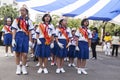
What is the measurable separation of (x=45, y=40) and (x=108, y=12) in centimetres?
305

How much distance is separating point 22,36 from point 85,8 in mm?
3938

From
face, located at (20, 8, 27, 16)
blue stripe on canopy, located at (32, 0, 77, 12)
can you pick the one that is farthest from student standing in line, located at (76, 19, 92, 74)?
blue stripe on canopy, located at (32, 0, 77, 12)

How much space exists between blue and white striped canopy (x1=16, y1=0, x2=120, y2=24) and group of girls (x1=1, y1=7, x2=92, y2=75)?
1870mm

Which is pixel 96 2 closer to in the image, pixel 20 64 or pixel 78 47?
pixel 78 47

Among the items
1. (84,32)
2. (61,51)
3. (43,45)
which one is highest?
(84,32)

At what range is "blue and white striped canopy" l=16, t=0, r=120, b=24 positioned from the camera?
1185 centimetres

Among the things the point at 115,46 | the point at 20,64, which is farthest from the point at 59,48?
the point at 115,46

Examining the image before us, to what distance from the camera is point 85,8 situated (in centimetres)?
1261

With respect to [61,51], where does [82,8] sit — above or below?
above

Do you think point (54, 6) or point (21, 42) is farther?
point (54, 6)

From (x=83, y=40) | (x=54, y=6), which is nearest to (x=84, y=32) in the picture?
(x=83, y=40)

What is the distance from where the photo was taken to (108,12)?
38.7 feet

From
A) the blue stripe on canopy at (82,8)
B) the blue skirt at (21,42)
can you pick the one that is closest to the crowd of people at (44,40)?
the blue skirt at (21,42)

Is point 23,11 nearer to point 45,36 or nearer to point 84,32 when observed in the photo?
point 45,36
